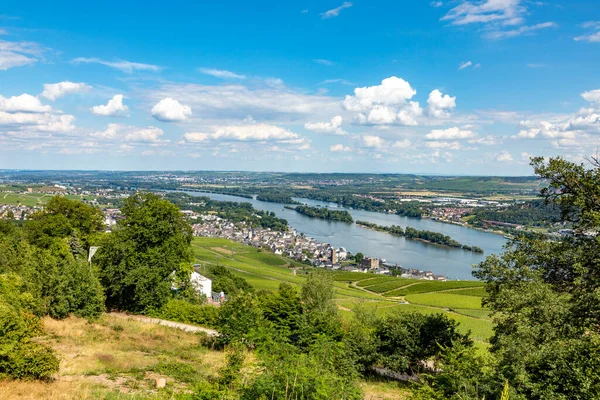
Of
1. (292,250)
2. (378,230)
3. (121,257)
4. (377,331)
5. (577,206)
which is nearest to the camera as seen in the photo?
(577,206)

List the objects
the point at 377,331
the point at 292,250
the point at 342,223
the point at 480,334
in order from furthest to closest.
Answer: the point at 342,223 → the point at 292,250 → the point at 480,334 → the point at 377,331

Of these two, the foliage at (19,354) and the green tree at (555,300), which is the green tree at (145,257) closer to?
the foliage at (19,354)

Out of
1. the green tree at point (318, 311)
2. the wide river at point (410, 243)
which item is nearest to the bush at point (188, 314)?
the green tree at point (318, 311)

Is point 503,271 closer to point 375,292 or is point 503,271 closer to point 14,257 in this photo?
point 14,257

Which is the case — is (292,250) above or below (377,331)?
below

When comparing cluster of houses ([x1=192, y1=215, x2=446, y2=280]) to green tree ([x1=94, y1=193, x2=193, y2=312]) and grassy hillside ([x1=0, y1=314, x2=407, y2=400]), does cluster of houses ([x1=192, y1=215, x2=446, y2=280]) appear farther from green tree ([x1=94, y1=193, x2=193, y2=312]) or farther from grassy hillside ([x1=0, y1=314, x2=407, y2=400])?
grassy hillside ([x1=0, y1=314, x2=407, y2=400])

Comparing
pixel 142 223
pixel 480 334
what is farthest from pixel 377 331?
pixel 480 334

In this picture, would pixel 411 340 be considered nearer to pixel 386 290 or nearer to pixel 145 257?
pixel 145 257
